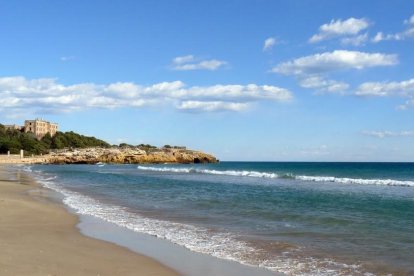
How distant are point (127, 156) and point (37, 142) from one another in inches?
1307

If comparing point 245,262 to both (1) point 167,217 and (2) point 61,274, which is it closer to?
(2) point 61,274

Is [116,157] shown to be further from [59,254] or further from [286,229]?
[59,254]

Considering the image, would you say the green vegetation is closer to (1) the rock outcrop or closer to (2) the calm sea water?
(1) the rock outcrop

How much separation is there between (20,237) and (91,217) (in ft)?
18.2

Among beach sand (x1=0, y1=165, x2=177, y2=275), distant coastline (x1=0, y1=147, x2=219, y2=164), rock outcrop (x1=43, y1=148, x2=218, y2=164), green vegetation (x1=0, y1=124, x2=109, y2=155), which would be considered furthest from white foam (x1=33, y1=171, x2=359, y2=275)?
green vegetation (x1=0, y1=124, x2=109, y2=155)

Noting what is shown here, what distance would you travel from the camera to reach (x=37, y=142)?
509ft

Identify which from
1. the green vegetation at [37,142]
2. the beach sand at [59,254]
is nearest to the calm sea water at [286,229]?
the beach sand at [59,254]

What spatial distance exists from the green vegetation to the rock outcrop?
34.2 feet

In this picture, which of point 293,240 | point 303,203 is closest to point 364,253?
point 293,240

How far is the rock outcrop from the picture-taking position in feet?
435

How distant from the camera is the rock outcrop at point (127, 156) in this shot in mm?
132500

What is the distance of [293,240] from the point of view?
12703 millimetres

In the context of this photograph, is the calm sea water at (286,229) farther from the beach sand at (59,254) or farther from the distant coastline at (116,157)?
the distant coastline at (116,157)

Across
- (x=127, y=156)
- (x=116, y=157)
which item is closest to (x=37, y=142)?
(x=116, y=157)
